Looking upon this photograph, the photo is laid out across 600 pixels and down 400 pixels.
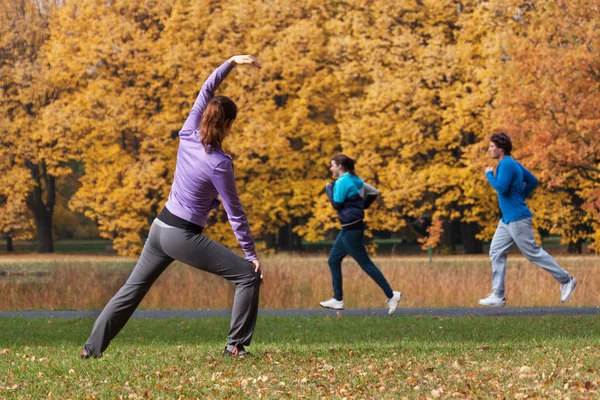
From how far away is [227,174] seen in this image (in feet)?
21.4

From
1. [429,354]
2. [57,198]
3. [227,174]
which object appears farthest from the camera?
[57,198]

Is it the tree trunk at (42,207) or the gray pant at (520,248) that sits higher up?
the gray pant at (520,248)

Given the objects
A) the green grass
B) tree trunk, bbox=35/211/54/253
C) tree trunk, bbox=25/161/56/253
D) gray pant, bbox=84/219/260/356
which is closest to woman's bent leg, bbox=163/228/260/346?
gray pant, bbox=84/219/260/356

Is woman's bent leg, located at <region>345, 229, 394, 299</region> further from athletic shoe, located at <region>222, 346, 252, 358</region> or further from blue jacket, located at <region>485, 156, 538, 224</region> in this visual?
athletic shoe, located at <region>222, 346, 252, 358</region>

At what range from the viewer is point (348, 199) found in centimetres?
1130

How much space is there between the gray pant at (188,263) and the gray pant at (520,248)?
4424 mm

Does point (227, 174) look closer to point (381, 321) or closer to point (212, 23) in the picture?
point (381, 321)

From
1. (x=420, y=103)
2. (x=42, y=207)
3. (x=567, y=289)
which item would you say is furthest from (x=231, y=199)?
(x=42, y=207)

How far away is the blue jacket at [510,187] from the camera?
10.3 meters

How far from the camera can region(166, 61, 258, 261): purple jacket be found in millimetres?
6535

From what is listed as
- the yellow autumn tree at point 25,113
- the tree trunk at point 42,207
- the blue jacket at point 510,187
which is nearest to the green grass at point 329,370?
the blue jacket at point 510,187

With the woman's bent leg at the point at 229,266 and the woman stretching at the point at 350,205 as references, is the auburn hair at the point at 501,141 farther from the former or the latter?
the woman's bent leg at the point at 229,266

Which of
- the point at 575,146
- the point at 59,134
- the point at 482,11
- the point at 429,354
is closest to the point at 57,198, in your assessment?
the point at 59,134

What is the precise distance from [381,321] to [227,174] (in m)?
5.38
